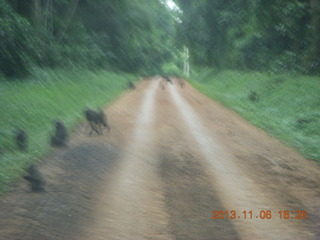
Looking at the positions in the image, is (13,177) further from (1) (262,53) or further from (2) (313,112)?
(1) (262,53)

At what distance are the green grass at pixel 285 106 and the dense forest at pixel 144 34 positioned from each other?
1.03m

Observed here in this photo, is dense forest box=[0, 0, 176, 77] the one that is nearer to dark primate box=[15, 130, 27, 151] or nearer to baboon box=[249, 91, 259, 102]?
dark primate box=[15, 130, 27, 151]

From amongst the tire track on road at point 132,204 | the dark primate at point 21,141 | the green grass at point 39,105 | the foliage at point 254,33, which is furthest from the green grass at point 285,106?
the dark primate at point 21,141

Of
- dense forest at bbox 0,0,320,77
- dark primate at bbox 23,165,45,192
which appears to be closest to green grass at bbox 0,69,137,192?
dark primate at bbox 23,165,45,192

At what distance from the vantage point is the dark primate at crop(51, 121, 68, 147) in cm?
970

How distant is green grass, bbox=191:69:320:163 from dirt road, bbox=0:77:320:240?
110 centimetres

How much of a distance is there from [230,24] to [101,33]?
10764mm

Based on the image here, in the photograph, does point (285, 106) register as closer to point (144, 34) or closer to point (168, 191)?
point (168, 191)

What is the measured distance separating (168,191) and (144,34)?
1277 inches

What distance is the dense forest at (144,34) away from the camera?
1942 centimetres

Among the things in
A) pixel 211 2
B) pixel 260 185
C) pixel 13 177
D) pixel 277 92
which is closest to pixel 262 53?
pixel 277 92

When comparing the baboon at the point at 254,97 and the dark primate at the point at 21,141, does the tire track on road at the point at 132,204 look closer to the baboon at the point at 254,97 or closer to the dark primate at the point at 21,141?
the dark primate at the point at 21,141
